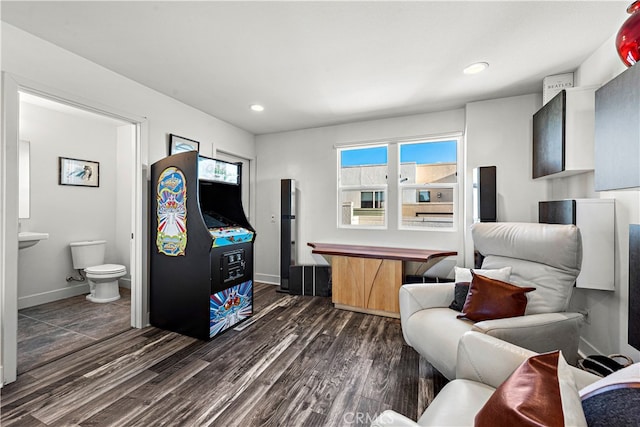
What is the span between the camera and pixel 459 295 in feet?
6.70

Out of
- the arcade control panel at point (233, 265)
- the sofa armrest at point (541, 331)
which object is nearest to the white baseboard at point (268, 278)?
the arcade control panel at point (233, 265)

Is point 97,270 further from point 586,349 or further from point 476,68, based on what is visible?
point 586,349

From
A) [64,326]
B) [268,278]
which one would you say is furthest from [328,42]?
[64,326]

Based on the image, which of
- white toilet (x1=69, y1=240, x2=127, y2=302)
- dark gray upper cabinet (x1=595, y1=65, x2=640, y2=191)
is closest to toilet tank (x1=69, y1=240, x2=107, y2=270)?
white toilet (x1=69, y1=240, x2=127, y2=302)

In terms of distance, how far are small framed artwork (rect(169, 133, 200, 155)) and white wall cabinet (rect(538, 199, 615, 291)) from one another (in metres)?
3.80

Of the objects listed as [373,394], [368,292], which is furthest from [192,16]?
[368,292]

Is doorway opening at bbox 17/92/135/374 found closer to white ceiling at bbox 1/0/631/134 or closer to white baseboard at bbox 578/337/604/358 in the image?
white ceiling at bbox 1/0/631/134

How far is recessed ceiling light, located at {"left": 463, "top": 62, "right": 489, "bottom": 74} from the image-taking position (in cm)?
231

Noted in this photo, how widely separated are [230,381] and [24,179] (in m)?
3.64

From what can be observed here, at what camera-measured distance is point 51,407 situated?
1.63 meters

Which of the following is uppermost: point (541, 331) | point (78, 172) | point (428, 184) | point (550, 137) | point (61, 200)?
point (550, 137)

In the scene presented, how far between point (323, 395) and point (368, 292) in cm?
153

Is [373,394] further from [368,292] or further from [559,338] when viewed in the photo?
[368,292]

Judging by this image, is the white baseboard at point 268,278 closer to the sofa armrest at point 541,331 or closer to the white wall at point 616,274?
the sofa armrest at point 541,331
